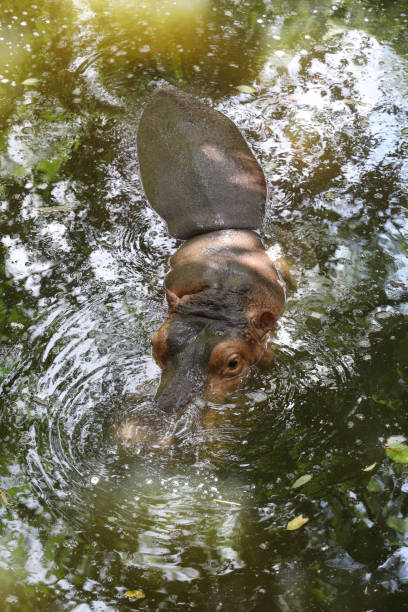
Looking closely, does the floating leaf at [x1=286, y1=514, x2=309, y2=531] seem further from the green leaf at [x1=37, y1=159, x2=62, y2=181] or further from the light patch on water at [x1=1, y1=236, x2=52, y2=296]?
the green leaf at [x1=37, y1=159, x2=62, y2=181]

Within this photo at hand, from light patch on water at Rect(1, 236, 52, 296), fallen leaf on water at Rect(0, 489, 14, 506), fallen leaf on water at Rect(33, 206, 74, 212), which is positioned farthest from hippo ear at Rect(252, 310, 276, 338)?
fallen leaf on water at Rect(33, 206, 74, 212)

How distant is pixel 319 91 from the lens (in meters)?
8.56

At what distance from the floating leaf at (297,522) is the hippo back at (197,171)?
2970mm

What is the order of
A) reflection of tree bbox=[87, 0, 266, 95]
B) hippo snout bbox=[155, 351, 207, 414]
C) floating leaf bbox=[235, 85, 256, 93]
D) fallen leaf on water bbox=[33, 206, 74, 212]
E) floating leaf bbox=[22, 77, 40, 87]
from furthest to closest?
reflection of tree bbox=[87, 0, 266, 95] < floating leaf bbox=[22, 77, 40, 87] < floating leaf bbox=[235, 85, 256, 93] < fallen leaf on water bbox=[33, 206, 74, 212] < hippo snout bbox=[155, 351, 207, 414]

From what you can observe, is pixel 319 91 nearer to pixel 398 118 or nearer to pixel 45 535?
pixel 398 118

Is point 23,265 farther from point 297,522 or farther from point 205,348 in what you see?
point 297,522

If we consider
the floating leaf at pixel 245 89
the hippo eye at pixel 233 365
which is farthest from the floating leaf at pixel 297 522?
the floating leaf at pixel 245 89

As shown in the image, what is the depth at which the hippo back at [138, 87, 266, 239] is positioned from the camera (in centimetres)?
634

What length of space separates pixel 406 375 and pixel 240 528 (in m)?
1.80

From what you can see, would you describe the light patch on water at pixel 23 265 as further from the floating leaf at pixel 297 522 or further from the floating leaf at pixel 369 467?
the floating leaf at pixel 369 467

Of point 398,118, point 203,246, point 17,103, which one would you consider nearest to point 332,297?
point 203,246

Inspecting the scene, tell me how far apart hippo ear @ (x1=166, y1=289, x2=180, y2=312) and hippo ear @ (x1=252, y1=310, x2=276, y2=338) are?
1.95ft

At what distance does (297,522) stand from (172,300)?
1961 millimetres

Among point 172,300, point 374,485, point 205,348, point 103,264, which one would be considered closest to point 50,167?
point 103,264
